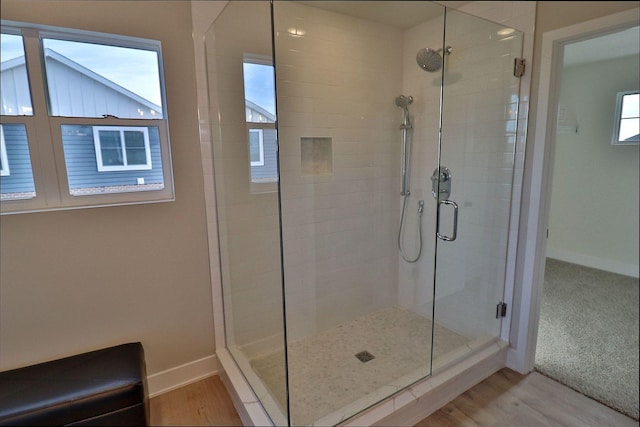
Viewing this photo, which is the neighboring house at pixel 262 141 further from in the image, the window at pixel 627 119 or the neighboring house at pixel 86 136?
the window at pixel 627 119

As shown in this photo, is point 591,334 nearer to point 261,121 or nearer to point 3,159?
point 261,121

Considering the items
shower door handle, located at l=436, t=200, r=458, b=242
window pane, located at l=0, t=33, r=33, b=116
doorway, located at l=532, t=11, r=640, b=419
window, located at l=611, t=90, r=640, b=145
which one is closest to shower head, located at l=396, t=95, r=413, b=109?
shower door handle, located at l=436, t=200, r=458, b=242

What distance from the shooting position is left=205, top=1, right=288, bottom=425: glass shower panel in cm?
161

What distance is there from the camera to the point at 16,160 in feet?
5.24

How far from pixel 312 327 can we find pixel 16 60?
7.64 feet

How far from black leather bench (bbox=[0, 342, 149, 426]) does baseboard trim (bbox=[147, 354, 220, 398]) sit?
1.36 feet

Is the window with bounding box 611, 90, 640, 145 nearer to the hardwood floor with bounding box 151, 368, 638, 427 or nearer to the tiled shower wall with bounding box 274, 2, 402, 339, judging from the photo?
the tiled shower wall with bounding box 274, 2, 402, 339

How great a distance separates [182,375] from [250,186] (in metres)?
1.32

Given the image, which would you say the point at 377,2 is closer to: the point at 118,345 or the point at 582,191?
the point at 582,191

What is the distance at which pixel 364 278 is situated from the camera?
275cm

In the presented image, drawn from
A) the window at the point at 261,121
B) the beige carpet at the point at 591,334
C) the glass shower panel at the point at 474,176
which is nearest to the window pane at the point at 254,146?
the window at the point at 261,121

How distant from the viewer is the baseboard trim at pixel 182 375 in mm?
2008

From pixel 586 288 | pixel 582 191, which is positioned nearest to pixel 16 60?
pixel 582 191

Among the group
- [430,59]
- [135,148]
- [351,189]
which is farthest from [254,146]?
[430,59]
